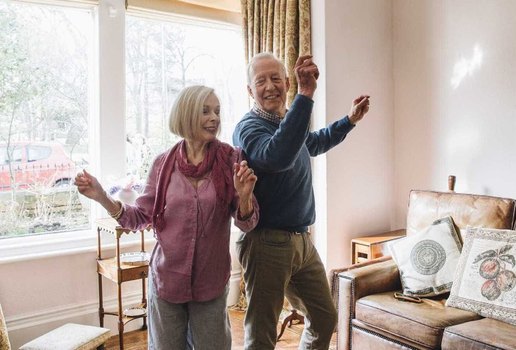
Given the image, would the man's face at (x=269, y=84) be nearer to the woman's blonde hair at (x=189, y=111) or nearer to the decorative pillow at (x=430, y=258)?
the woman's blonde hair at (x=189, y=111)

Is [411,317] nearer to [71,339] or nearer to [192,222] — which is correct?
[192,222]

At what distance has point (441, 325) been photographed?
7.17ft

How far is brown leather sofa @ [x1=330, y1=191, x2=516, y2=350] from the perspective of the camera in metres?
2.10

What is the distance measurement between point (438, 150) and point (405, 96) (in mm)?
489

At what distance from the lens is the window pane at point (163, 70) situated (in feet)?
11.3

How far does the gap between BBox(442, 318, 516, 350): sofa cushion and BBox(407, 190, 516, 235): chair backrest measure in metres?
0.60

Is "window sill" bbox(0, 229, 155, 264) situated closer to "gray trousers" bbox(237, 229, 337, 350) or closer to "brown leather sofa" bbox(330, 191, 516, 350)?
"brown leather sofa" bbox(330, 191, 516, 350)

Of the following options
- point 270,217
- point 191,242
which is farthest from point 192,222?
point 270,217

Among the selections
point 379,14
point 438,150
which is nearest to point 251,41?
point 379,14

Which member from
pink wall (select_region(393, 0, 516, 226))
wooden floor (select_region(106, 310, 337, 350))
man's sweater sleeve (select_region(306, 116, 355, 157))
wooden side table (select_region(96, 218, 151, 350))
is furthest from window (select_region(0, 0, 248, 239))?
pink wall (select_region(393, 0, 516, 226))

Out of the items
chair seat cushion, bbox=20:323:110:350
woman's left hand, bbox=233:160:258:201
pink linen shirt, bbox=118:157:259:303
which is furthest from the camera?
chair seat cushion, bbox=20:323:110:350

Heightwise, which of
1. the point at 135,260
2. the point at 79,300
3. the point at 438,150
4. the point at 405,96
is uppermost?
the point at 405,96

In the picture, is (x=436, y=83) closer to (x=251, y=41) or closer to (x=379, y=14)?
(x=379, y=14)

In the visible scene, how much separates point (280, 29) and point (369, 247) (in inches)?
62.3
